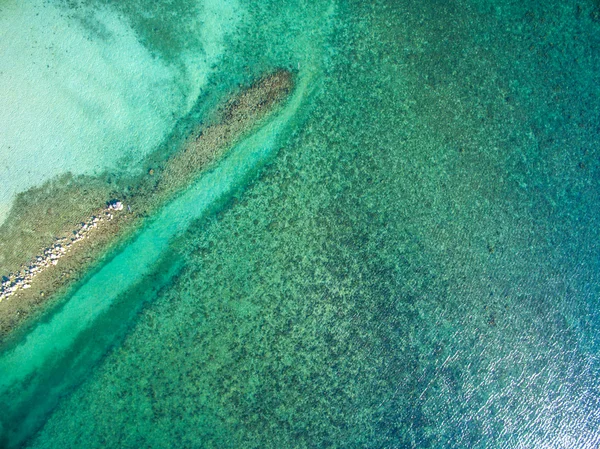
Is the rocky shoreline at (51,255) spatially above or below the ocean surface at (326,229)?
above

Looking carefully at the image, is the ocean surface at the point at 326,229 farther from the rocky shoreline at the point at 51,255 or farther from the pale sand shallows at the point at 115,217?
the rocky shoreline at the point at 51,255

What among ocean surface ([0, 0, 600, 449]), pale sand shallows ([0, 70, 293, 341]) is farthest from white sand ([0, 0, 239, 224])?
pale sand shallows ([0, 70, 293, 341])

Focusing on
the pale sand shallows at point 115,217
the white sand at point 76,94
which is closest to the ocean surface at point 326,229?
the white sand at point 76,94

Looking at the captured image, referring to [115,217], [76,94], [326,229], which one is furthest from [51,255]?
[326,229]

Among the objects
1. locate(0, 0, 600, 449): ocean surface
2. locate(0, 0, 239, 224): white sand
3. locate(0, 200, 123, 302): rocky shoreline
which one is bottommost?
locate(0, 0, 600, 449): ocean surface

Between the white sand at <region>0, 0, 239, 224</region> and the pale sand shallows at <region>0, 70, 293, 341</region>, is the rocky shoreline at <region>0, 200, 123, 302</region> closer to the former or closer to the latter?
the pale sand shallows at <region>0, 70, 293, 341</region>

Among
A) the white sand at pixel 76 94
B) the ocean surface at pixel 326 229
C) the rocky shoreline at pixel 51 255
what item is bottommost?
the ocean surface at pixel 326 229
